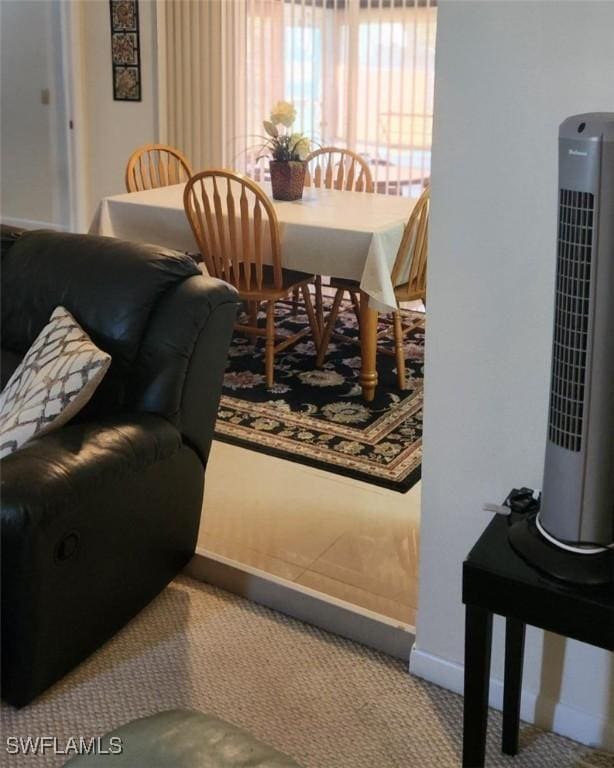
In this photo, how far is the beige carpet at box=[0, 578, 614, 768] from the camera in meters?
1.94

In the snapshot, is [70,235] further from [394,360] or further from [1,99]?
[1,99]

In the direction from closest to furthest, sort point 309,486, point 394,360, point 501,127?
point 501,127 < point 309,486 < point 394,360

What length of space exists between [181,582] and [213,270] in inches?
69.3

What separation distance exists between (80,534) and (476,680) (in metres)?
0.88

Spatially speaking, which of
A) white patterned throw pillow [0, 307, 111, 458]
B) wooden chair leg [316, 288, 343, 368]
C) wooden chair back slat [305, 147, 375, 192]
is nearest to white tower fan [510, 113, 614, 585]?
white patterned throw pillow [0, 307, 111, 458]

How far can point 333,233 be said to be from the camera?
3693 millimetres

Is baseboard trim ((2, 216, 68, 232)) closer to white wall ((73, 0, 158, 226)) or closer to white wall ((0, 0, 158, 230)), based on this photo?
white wall ((0, 0, 158, 230))

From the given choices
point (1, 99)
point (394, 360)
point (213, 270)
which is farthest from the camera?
point (1, 99)

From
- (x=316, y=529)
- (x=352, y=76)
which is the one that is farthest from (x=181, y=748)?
(x=352, y=76)

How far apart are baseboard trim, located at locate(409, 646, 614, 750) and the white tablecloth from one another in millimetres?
1719

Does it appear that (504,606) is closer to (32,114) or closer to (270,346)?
(270,346)

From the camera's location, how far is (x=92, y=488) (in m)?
1.96

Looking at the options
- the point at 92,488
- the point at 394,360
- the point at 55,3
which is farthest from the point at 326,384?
the point at 55,3

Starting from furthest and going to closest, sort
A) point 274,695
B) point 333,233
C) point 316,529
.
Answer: point 333,233 → point 316,529 → point 274,695
